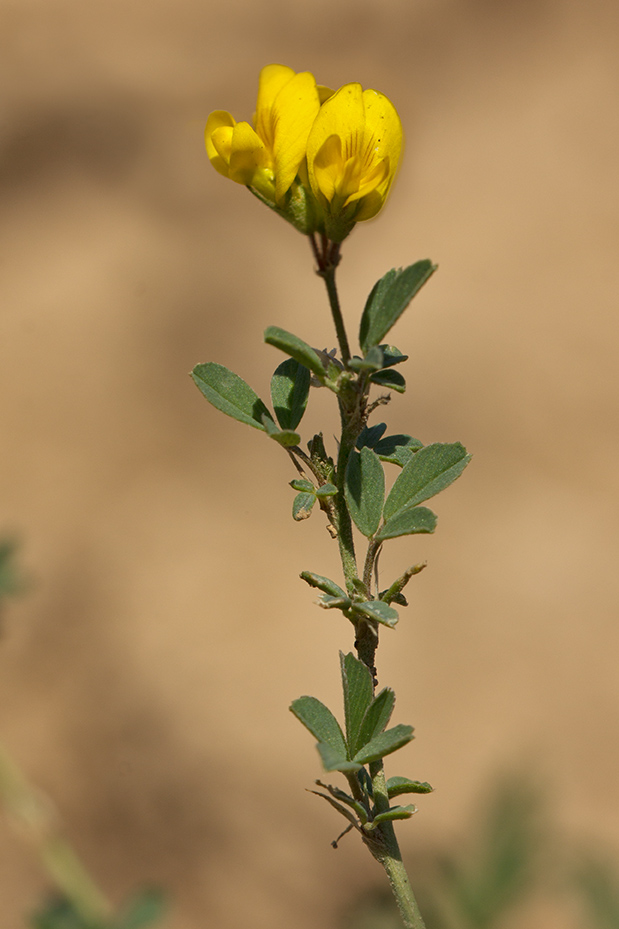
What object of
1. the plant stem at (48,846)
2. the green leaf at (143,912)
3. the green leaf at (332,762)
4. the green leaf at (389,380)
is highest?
the green leaf at (389,380)

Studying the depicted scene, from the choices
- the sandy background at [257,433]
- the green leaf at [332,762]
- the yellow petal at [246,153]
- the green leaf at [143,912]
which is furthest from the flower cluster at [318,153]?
the sandy background at [257,433]

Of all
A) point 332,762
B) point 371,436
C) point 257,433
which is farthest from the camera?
point 257,433

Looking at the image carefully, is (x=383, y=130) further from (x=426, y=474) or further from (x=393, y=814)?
(x=393, y=814)

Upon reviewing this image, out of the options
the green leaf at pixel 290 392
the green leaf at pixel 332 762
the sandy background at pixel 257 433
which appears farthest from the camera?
the sandy background at pixel 257 433

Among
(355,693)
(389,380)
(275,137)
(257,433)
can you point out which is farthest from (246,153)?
(257,433)

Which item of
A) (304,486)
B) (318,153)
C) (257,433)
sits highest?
(257,433)

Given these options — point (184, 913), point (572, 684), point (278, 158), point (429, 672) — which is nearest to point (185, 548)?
point (429, 672)

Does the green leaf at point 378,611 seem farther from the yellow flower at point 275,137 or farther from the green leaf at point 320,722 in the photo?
the yellow flower at point 275,137
